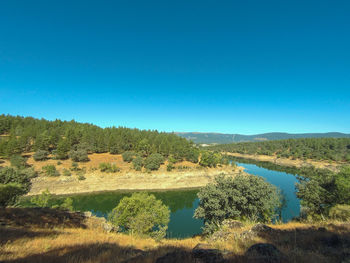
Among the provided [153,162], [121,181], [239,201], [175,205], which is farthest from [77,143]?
[239,201]

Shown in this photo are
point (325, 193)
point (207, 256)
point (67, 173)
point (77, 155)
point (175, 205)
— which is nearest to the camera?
point (207, 256)

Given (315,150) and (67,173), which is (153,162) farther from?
(315,150)

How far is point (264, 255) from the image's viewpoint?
14.3 ft

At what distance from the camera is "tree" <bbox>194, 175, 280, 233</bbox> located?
18.6 metres

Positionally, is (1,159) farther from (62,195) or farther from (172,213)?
(172,213)

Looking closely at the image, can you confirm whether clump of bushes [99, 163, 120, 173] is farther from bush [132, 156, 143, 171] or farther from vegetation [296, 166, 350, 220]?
vegetation [296, 166, 350, 220]

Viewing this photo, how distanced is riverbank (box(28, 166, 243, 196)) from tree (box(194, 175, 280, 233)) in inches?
1457

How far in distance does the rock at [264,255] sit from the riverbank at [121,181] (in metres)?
52.1

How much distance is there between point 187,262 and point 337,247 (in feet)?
19.4

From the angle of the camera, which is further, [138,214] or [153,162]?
[153,162]

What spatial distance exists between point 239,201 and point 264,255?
16.4 m

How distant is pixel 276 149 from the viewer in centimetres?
15075

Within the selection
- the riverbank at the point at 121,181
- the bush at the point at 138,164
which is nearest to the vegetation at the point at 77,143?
the bush at the point at 138,164

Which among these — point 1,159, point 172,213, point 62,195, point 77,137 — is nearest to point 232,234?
point 172,213
